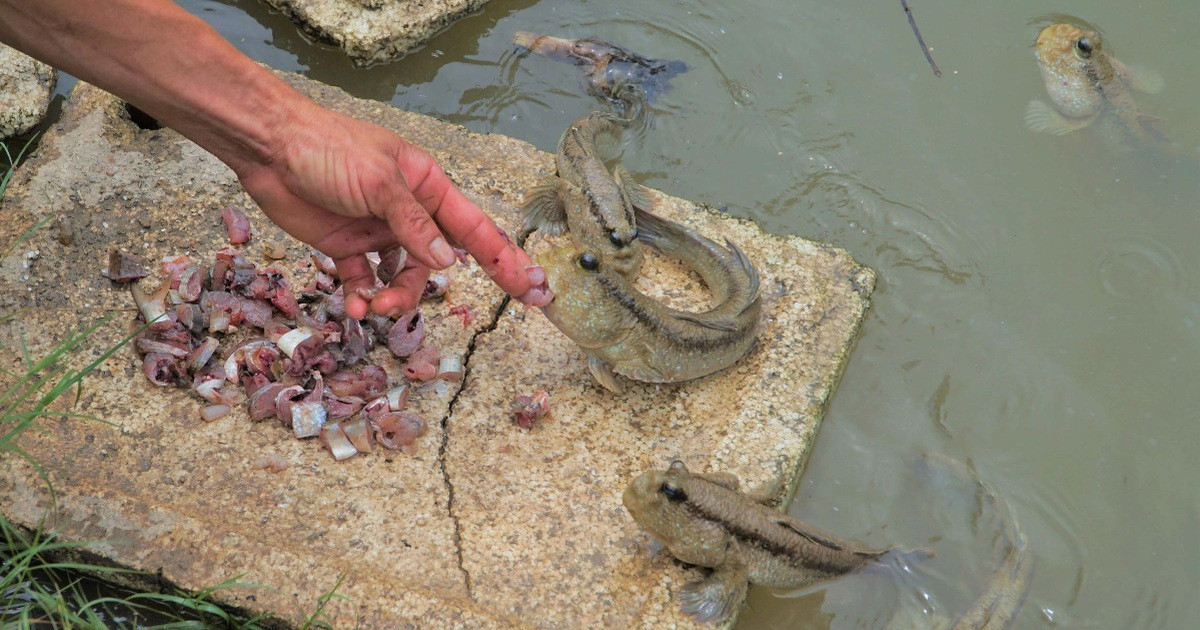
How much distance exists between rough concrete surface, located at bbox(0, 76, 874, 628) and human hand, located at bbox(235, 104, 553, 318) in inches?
20.5

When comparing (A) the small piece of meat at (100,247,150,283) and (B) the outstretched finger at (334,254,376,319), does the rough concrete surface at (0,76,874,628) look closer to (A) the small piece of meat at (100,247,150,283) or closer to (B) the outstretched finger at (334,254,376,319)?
(A) the small piece of meat at (100,247,150,283)

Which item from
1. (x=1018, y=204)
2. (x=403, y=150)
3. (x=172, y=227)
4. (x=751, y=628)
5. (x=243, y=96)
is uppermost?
(x=243, y=96)

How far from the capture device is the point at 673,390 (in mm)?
3820

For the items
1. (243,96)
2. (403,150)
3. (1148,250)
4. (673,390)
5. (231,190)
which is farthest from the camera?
(1148,250)

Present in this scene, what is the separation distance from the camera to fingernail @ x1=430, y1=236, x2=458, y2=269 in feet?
10.1

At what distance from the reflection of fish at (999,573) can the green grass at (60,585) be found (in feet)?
7.56

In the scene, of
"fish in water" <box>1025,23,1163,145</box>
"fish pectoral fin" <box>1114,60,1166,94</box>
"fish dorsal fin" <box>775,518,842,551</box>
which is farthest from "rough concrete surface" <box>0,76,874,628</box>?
"fish pectoral fin" <box>1114,60,1166,94</box>

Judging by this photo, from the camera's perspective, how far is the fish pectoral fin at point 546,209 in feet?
Result: 14.4

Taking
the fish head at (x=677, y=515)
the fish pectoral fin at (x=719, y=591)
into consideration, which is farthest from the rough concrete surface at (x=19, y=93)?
the fish pectoral fin at (x=719, y=591)

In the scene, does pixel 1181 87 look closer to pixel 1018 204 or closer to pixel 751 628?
pixel 1018 204

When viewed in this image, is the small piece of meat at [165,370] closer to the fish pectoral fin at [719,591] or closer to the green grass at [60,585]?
the green grass at [60,585]

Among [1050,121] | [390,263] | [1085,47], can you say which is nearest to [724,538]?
[390,263]

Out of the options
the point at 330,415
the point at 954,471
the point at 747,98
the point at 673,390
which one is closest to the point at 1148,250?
the point at 954,471

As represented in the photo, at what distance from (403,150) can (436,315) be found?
86cm
